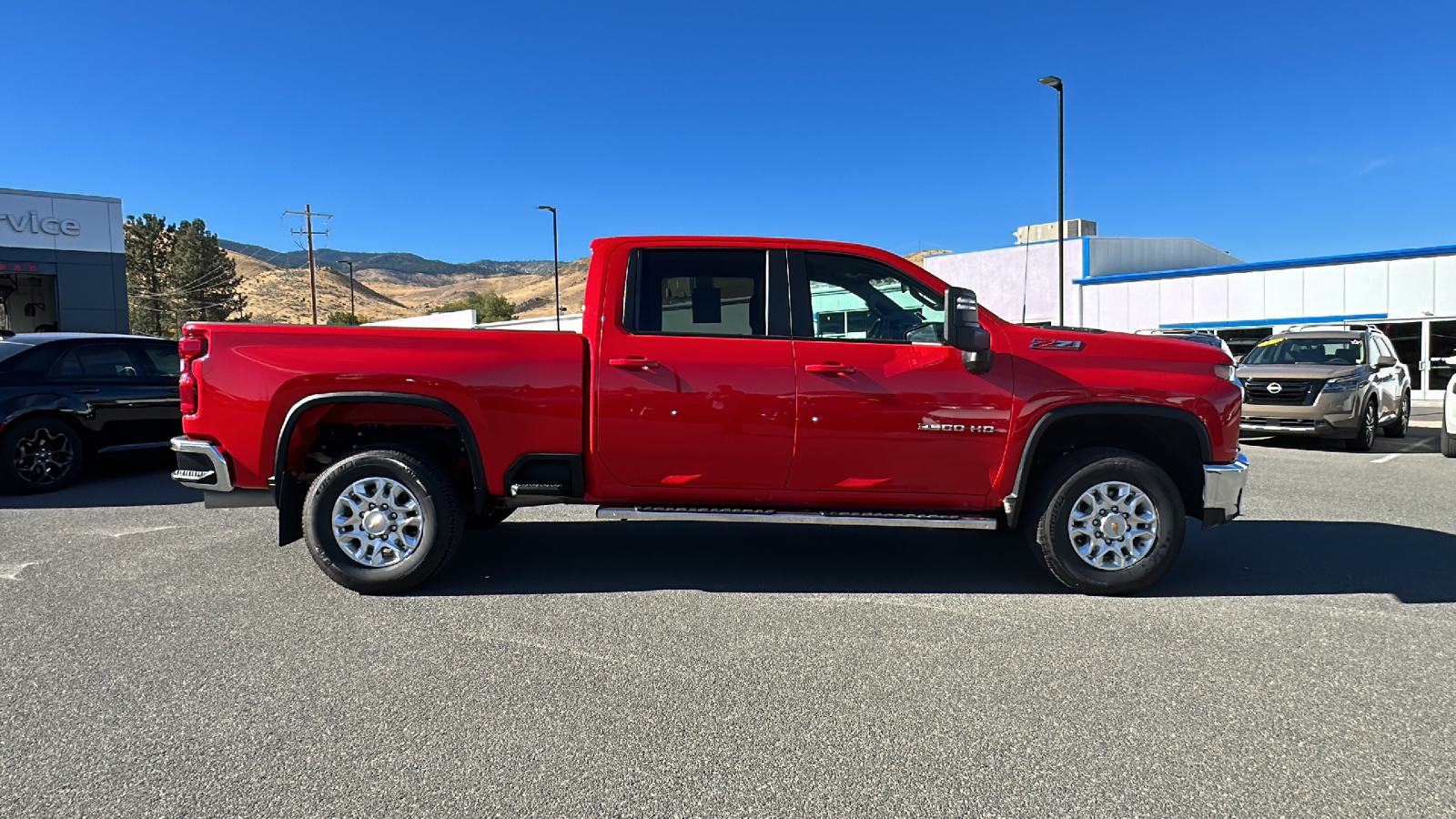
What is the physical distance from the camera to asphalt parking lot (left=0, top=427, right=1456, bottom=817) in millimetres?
2885

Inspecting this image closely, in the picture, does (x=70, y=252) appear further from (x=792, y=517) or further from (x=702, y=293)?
(x=792, y=517)

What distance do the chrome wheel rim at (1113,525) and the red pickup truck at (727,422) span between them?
1 centimetres

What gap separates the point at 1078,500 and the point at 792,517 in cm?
154

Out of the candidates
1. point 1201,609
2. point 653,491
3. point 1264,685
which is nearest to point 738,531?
point 653,491

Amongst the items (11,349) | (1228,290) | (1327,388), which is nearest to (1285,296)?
(1228,290)

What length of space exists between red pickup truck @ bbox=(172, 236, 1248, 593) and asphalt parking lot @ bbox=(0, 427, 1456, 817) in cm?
43

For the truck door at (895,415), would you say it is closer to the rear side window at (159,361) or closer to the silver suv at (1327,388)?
the rear side window at (159,361)

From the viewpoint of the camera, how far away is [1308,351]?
534 inches

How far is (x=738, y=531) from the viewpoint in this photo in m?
6.79

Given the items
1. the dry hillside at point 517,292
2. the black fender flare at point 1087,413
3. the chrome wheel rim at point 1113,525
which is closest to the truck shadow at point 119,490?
the black fender flare at point 1087,413

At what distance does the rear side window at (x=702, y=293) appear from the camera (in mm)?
5164

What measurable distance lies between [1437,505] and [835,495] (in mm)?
6213

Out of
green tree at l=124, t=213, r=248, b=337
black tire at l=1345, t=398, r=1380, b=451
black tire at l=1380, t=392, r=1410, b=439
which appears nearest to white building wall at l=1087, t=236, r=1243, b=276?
black tire at l=1380, t=392, r=1410, b=439

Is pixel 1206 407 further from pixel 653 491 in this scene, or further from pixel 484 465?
pixel 484 465
